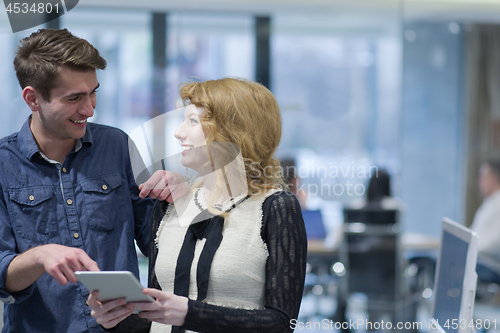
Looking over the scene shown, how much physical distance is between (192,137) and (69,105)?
1.37ft

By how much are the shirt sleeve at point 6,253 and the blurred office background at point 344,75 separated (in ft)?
6.94

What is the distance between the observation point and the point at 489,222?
12.6 ft

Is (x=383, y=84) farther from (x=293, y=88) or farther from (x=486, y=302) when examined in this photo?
(x=486, y=302)

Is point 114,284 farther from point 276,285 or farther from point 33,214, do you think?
point 33,214

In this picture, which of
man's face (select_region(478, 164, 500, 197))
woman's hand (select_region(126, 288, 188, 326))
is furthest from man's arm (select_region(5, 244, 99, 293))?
man's face (select_region(478, 164, 500, 197))

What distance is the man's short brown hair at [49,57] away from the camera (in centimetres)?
138

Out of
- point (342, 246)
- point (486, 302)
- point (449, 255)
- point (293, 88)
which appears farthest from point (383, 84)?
point (449, 255)

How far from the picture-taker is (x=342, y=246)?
3.59m

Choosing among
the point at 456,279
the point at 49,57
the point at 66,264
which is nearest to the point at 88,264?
the point at 66,264

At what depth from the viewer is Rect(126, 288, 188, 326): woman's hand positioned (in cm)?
105

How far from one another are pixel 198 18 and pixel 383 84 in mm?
1591

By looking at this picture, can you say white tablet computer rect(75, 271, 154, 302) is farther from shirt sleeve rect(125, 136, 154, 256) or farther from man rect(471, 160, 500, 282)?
man rect(471, 160, 500, 282)

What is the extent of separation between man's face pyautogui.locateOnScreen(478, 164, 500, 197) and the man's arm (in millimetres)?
3774

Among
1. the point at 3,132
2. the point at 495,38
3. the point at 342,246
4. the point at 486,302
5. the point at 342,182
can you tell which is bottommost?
the point at 486,302
